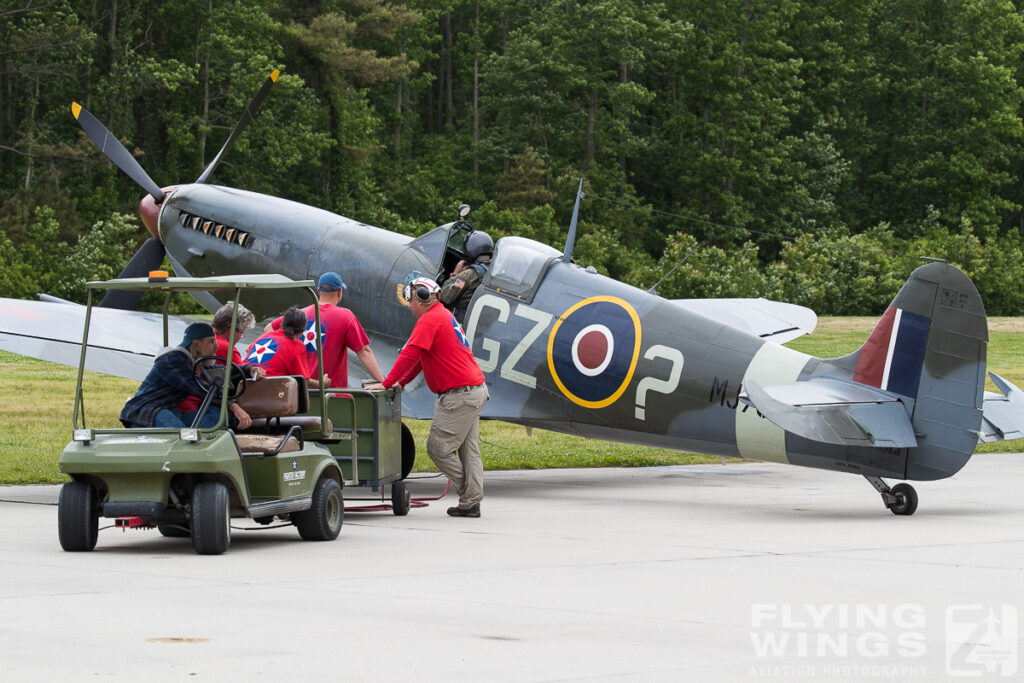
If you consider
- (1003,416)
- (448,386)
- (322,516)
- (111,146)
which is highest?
(111,146)

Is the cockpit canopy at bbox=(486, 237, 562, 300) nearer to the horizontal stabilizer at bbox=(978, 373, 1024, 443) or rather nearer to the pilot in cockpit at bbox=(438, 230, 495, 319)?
the pilot in cockpit at bbox=(438, 230, 495, 319)

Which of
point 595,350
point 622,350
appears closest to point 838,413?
point 622,350

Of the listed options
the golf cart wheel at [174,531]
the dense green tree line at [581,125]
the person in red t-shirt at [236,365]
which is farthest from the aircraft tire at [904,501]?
the dense green tree line at [581,125]

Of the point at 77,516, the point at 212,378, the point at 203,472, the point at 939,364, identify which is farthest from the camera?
the point at 939,364

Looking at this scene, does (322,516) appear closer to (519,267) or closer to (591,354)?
(591,354)

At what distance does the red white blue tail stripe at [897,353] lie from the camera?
11062mm

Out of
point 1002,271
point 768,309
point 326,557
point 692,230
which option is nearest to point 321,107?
point 692,230

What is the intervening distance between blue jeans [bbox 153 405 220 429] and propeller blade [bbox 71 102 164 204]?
8.17 meters

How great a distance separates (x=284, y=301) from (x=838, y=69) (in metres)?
→ 66.3

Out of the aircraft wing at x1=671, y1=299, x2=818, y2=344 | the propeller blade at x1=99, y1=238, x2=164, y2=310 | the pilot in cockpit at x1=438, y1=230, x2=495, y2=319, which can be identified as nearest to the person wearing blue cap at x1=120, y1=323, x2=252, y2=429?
the pilot in cockpit at x1=438, y1=230, x2=495, y2=319

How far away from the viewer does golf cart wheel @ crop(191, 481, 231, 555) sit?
878cm

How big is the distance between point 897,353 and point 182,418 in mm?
5711

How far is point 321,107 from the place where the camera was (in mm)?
59438

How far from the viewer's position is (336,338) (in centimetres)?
1164
